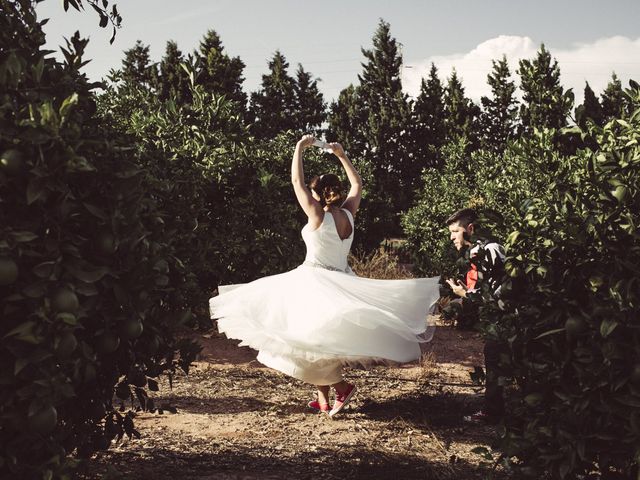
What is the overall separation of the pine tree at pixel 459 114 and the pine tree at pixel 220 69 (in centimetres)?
966

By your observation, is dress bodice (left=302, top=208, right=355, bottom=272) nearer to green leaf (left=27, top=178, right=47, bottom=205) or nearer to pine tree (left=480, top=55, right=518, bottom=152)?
green leaf (left=27, top=178, right=47, bottom=205)

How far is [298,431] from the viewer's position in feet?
17.9

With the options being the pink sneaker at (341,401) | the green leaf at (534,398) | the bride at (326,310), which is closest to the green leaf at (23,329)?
the green leaf at (534,398)

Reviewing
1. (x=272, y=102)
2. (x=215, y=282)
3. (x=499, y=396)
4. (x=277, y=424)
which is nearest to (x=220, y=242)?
(x=215, y=282)

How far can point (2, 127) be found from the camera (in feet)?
7.73

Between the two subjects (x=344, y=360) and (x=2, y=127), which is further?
(x=344, y=360)

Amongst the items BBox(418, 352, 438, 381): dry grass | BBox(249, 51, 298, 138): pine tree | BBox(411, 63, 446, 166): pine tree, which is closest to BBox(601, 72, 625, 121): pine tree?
BBox(411, 63, 446, 166): pine tree

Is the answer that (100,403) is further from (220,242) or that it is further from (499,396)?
(220,242)

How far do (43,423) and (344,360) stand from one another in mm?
3308

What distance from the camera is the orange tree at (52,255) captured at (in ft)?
7.73

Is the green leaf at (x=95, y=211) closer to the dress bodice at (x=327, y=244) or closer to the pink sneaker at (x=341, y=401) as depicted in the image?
the dress bodice at (x=327, y=244)

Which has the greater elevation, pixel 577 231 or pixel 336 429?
pixel 577 231

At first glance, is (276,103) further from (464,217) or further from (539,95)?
(464,217)

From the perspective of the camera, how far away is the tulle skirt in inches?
210
